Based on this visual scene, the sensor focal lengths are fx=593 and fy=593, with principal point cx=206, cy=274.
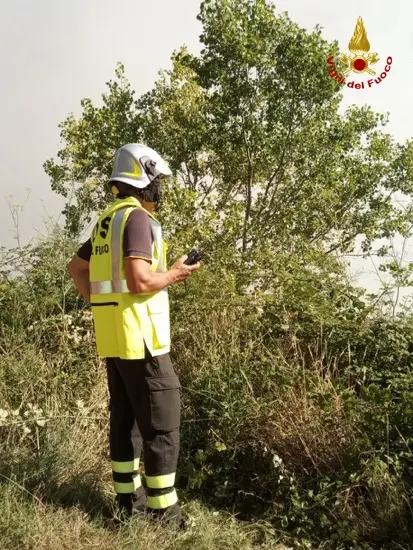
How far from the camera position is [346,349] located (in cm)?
441

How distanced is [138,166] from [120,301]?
0.74 m

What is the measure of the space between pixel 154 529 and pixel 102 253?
4.88 feet

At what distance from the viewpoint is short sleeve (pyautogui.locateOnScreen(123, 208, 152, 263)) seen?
297 cm

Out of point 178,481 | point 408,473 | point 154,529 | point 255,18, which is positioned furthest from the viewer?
point 255,18

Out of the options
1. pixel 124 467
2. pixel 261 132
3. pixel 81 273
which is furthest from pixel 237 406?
pixel 261 132

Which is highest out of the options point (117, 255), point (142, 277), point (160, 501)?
point (117, 255)

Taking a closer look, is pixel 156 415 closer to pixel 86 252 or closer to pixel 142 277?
pixel 142 277

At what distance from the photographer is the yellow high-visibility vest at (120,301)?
305cm

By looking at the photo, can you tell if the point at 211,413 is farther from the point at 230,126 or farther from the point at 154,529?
the point at 230,126

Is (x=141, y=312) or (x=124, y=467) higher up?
(x=141, y=312)

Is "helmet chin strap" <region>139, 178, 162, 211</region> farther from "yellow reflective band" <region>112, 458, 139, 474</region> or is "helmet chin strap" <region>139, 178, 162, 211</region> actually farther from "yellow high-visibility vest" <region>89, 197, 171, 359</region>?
"yellow reflective band" <region>112, 458, 139, 474</region>

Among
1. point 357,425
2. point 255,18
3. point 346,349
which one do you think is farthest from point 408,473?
point 255,18

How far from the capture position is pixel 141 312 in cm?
307

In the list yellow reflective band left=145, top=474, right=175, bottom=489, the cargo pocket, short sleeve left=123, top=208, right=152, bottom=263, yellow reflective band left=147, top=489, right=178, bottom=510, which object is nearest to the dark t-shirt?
short sleeve left=123, top=208, right=152, bottom=263
